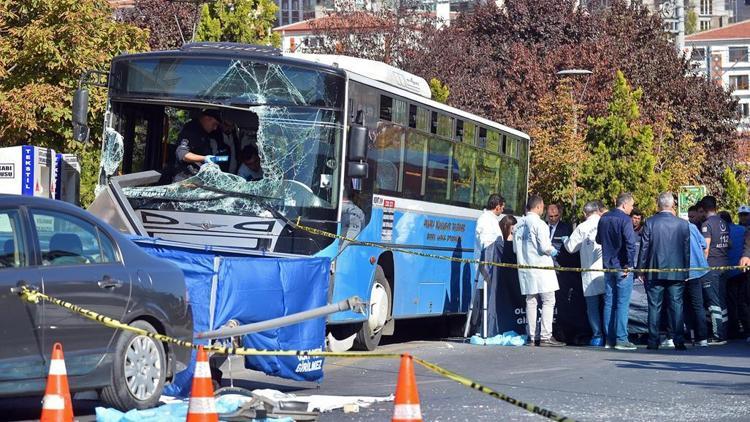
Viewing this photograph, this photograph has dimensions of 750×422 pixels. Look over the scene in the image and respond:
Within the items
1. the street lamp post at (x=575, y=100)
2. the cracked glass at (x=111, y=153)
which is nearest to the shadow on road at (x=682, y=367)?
the cracked glass at (x=111, y=153)

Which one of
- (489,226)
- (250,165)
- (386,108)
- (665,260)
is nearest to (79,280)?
(250,165)

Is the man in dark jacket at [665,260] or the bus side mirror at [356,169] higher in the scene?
the bus side mirror at [356,169]

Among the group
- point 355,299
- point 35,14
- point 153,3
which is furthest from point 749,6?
point 355,299

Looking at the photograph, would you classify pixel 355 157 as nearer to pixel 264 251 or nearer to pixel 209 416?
pixel 264 251

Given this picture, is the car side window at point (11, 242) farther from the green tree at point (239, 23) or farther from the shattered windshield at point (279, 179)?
the green tree at point (239, 23)

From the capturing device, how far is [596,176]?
1641 inches

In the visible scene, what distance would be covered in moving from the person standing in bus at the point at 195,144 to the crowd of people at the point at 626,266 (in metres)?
4.71

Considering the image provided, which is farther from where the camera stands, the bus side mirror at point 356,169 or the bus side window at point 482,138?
the bus side window at point 482,138

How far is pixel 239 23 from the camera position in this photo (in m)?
33.4

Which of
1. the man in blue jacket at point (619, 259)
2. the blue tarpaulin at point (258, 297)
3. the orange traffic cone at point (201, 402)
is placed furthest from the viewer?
Result: the man in blue jacket at point (619, 259)

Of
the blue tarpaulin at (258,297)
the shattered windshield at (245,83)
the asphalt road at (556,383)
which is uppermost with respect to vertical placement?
the shattered windshield at (245,83)

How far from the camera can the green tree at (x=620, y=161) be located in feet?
136

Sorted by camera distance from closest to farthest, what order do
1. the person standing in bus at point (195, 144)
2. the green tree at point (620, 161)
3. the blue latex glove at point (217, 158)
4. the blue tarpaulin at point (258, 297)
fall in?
the blue tarpaulin at point (258, 297) → the blue latex glove at point (217, 158) → the person standing in bus at point (195, 144) → the green tree at point (620, 161)

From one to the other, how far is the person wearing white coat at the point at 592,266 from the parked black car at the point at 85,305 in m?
8.13
